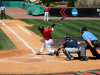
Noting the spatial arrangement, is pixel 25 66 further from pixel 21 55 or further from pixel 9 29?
pixel 9 29

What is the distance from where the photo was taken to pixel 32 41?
1619cm

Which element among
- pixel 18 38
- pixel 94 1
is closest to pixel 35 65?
pixel 18 38

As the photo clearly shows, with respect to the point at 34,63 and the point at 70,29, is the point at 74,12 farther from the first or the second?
the point at 34,63

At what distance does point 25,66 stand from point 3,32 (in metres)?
10.3

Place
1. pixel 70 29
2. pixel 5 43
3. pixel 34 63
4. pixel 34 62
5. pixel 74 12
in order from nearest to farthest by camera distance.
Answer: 1. pixel 34 63
2. pixel 34 62
3. pixel 5 43
4. pixel 70 29
5. pixel 74 12

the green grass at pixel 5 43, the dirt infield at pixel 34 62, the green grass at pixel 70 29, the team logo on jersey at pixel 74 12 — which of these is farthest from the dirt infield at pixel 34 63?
the team logo on jersey at pixel 74 12

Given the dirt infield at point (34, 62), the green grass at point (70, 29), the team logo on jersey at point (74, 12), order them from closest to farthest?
1. the dirt infield at point (34, 62)
2. the green grass at point (70, 29)
3. the team logo on jersey at point (74, 12)

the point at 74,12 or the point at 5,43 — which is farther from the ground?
the point at 74,12

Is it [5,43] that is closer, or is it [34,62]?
[34,62]

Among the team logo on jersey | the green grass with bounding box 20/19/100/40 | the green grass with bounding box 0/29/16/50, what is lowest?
the green grass with bounding box 0/29/16/50

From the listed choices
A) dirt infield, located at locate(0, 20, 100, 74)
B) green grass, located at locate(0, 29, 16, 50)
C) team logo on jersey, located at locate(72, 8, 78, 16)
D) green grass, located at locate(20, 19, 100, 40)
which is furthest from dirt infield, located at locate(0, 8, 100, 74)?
team logo on jersey, located at locate(72, 8, 78, 16)

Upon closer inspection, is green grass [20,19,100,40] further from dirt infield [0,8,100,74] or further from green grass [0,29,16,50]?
dirt infield [0,8,100,74]

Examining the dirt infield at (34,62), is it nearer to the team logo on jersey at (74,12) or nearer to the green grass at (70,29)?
the green grass at (70,29)

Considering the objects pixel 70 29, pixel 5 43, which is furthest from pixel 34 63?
pixel 70 29
